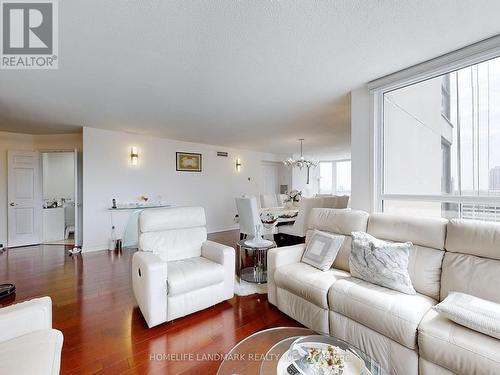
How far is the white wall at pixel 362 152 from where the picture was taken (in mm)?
2629

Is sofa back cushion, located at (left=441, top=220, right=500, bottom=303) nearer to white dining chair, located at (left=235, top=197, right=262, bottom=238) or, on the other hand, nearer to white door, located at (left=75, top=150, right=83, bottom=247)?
white dining chair, located at (left=235, top=197, right=262, bottom=238)

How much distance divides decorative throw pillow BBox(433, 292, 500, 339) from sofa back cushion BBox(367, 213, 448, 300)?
301 mm

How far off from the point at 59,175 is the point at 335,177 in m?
9.51

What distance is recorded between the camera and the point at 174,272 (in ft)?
6.92

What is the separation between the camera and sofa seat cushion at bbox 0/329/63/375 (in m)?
0.94

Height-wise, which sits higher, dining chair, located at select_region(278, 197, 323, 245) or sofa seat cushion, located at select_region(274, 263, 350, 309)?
dining chair, located at select_region(278, 197, 323, 245)

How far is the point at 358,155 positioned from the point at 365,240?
1.17 metres

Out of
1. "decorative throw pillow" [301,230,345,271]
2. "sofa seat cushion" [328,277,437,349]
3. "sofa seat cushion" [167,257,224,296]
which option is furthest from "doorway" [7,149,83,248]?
"sofa seat cushion" [328,277,437,349]

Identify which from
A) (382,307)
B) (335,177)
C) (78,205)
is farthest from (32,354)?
(335,177)

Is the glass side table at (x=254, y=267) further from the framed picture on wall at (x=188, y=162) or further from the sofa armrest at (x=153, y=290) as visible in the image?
the framed picture on wall at (x=188, y=162)

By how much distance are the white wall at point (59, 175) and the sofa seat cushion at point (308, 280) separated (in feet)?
22.7

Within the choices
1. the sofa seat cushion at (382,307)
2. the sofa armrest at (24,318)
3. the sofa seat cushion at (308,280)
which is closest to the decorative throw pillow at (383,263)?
the sofa seat cushion at (382,307)

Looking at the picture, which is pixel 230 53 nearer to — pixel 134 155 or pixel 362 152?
pixel 362 152

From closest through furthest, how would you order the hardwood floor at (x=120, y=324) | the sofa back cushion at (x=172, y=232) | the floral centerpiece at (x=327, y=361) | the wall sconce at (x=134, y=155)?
the floral centerpiece at (x=327, y=361) < the hardwood floor at (x=120, y=324) < the sofa back cushion at (x=172, y=232) < the wall sconce at (x=134, y=155)
